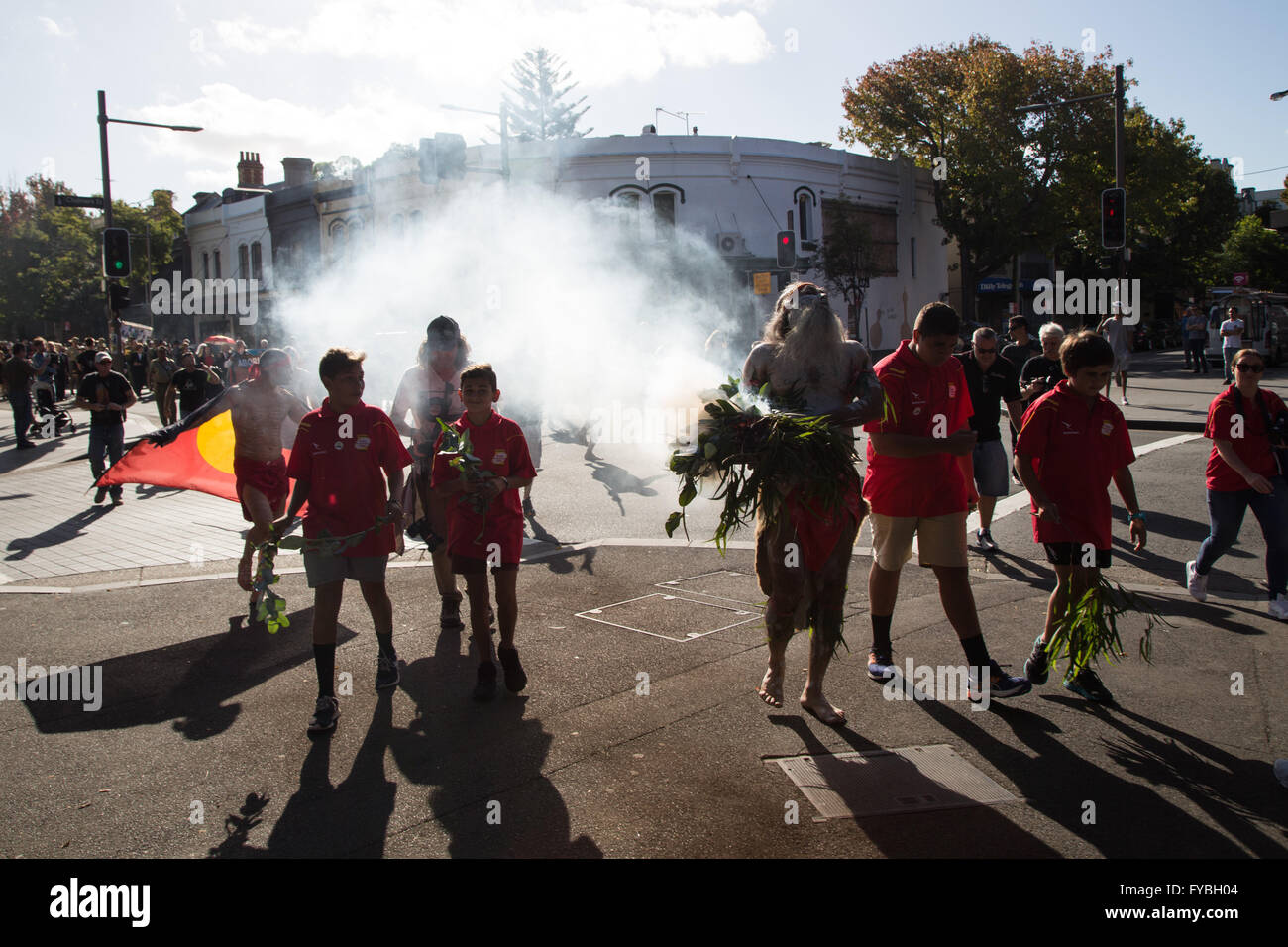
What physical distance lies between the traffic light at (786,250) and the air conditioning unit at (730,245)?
12944mm

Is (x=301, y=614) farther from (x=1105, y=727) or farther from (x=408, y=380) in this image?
(x=1105, y=727)

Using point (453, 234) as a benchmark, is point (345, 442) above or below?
below

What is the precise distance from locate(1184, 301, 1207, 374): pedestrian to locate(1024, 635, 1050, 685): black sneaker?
74.7 ft

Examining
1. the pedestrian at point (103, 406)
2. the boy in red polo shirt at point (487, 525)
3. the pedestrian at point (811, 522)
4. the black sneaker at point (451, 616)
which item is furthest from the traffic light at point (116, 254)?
the pedestrian at point (811, 522)

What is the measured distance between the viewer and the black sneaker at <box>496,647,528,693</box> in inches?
183

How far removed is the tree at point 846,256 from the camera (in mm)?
35438

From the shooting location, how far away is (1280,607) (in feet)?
18.7

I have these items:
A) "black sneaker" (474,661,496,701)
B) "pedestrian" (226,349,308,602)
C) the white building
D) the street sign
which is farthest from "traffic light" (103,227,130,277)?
"black sneaker" (474,661,496,701)

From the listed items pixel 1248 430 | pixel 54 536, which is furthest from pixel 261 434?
pixel 1248 430

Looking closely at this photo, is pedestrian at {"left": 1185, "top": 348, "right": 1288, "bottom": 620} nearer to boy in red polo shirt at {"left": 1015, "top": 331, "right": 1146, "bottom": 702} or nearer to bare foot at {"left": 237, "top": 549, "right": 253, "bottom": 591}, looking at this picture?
boy in red polo shirt at {"left": 1015, "top": 331, "right": 1146, "bottom": 702}
